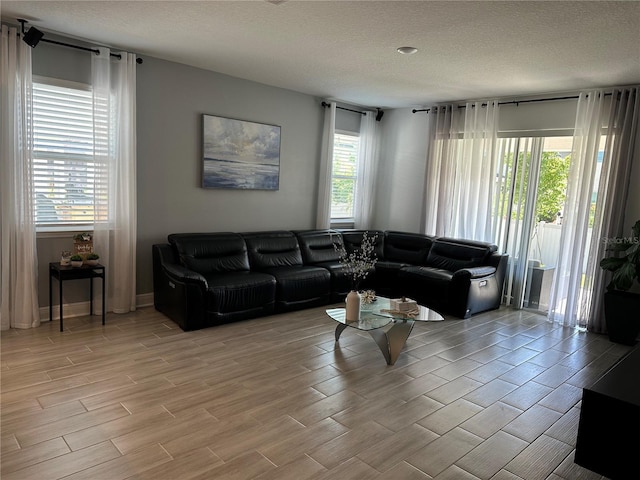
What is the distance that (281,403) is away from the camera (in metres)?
3.00

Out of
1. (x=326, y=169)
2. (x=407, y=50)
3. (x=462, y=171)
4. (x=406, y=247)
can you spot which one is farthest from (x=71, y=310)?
(x=462, y=171)

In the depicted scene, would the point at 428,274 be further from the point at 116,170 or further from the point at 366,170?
the point at 116,170

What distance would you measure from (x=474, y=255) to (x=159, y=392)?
414 cm

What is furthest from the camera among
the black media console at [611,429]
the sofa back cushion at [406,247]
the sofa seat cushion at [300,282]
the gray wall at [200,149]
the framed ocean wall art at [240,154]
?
the sofa back cushion at [406,247]

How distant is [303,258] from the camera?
5.82 m

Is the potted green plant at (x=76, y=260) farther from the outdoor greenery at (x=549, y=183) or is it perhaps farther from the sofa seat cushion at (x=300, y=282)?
the outdoor greenery at (x=549, y=183)

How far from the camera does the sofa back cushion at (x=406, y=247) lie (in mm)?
6309

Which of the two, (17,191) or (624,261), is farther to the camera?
(624,261)

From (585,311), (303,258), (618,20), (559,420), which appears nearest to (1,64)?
(303,258)

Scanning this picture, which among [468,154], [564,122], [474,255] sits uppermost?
[564,122]

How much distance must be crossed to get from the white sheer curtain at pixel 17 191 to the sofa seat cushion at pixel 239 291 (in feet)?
5.29

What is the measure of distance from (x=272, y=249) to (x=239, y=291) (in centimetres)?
114

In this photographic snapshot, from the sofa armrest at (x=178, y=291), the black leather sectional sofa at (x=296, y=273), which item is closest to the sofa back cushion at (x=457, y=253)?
the black leather sectional sofa at (x=296, y=273)

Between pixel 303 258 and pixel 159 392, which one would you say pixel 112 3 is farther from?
pixel 303 258
